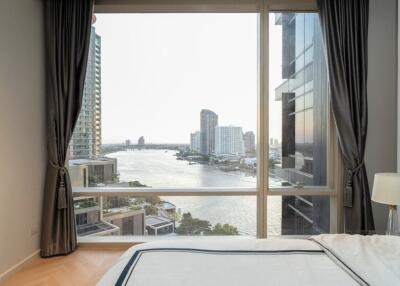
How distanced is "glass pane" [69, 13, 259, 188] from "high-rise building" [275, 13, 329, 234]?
356 mm

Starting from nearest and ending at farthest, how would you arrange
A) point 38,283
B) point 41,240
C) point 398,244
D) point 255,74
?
point 398,244, point 38,283, point 41,240, point 255,74

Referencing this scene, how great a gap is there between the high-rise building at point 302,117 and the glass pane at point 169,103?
0.36m

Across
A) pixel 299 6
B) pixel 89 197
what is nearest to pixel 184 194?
pixel 89 197

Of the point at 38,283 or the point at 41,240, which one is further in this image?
the point at 41,240

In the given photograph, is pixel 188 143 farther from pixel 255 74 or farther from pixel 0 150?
pixel 0 150

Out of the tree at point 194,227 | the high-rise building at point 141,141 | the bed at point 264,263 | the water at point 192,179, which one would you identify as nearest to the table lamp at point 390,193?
the bed at point 264,263

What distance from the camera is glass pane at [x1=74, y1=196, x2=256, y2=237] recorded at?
3.48 metres

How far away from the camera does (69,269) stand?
2.85 m

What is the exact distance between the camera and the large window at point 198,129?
3.39 meters


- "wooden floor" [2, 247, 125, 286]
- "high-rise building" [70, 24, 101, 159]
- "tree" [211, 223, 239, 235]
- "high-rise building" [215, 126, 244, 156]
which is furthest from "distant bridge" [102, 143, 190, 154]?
"wooden floor" [2, 247, 125, 286]

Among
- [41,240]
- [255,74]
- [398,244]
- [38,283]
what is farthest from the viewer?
[255,74]

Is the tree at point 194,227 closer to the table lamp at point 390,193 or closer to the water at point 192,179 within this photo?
the water at point 192,179

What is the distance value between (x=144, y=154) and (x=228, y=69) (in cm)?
137

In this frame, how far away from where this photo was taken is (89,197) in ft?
11.3
